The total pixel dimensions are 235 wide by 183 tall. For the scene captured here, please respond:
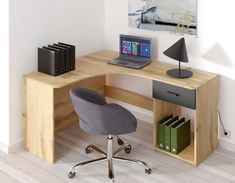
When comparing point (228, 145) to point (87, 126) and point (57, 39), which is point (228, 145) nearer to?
point (87, 126)

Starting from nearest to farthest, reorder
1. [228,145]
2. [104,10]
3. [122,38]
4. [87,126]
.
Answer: [87,126]
[228,145]
[122,38]
[104,10]

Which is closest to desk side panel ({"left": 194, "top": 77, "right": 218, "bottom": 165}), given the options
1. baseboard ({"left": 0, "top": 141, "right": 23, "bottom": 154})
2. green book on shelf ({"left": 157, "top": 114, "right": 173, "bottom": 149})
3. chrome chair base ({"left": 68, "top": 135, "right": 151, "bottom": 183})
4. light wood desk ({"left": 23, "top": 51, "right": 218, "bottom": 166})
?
light wood desk ({"left": 23, "top": 51, "right": 218, "bottom": 166})

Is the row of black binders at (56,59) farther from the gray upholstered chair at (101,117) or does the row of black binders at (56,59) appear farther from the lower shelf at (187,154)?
the lower shelf at (187,154)

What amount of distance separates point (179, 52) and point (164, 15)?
52 centimetres

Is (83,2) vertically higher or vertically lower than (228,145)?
higher

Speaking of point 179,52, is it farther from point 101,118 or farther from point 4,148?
point 4,148

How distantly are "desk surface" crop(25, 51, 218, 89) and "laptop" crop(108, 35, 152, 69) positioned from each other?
0.25 ft

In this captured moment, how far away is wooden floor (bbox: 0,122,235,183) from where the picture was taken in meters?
3.32

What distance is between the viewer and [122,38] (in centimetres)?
405

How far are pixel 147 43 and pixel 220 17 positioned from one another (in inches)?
28.4

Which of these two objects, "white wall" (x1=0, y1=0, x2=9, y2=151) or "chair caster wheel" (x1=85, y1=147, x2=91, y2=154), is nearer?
"white wall" (x1=0, y1=0, x2=9, y2=151)

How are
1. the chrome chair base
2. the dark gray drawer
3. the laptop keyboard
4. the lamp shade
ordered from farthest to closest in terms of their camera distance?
1. the laptop keyboard
2. the lamp shade
3. the dark gray drawer
4. the chrome chair base

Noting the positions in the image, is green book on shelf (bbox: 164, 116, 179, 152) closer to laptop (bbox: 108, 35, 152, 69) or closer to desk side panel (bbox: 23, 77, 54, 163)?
laptop (bbox: 108, 35, 152, 69)

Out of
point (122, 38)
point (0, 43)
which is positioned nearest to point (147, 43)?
point (122, 38)
